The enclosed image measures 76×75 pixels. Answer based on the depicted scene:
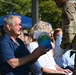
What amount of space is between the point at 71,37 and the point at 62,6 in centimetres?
34

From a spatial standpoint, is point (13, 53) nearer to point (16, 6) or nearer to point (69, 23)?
point (69, 23)

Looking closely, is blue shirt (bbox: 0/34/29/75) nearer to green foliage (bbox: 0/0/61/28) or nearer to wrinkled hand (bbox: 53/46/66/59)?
wrinkled hand (bbox: 53/46/66/59)

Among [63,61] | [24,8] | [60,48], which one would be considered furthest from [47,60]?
[24,8]

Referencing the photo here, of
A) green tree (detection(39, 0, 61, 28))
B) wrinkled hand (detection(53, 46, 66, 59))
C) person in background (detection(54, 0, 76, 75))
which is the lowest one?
green tree (detection(39, 0, 61, 28))

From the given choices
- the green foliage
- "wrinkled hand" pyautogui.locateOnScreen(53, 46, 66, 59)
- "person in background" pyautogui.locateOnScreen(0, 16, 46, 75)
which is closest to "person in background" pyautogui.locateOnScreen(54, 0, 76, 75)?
"wrinkled hand" pyautogui.locateOnScreen(53, 46, 66, 59)

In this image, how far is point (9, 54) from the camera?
474 cm

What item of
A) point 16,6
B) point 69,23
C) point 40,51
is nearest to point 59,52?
point 69,23

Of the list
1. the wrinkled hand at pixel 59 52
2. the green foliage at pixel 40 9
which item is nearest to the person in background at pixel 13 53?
the wrinkled hand at pixel 59 52

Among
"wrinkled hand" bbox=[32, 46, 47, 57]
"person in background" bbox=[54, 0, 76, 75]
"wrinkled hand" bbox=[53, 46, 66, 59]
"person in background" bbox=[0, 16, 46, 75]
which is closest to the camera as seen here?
"person in background" bbox=[54, 0, 76, 75]

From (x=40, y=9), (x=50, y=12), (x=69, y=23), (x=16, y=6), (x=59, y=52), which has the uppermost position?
(x=69, y=23)

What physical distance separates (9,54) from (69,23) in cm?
127

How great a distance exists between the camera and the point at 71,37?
12.1 feet

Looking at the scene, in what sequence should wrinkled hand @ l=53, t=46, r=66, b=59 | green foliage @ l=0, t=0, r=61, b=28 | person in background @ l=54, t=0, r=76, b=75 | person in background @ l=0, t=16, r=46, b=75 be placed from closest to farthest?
1. person in background @ l=54, t=0, r=76, b=75
2. wrinkled hand @ l=53, t=46, r=66, b=59
3. person in background @ l=0, t=16, r=46, b=75
4. green foliage @ l=0, t=0, r=61, b=28

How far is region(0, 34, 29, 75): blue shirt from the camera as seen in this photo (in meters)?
4.76
